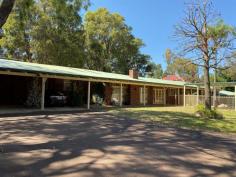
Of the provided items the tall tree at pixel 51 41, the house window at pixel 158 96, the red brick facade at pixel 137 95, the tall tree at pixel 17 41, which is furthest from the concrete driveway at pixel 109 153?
the tall tree at pixel 17 41

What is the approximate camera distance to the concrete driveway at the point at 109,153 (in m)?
5.78

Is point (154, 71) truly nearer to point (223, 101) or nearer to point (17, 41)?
point (223, 101)

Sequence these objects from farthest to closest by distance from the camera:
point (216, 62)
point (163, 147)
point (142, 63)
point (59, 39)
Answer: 1. point (142, 63)
2. point (59, 39)
3. point (216, 62)
4. point (163, 147)

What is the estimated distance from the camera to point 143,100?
3184 cm

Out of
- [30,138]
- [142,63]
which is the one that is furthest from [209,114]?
[142,63]

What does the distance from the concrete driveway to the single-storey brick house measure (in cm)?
716

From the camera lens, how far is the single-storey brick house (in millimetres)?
17750

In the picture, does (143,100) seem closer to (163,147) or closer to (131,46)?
Result: (131,46)

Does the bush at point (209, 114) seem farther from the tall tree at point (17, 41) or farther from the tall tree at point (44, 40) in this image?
the tall tree at point (17, 41)

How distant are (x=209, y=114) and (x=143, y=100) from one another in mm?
14554

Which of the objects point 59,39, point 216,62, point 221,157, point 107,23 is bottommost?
point 221,157

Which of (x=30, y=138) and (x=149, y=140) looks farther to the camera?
(x=149, y=140)

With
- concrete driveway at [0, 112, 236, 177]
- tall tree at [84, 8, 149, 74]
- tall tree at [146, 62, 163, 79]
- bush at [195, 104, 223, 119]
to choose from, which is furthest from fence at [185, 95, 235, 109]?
tall tree at [146, 62, 163, 79]

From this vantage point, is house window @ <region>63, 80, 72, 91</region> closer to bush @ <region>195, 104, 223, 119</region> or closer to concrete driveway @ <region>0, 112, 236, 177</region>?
bush @ <region>195, 104, 223, 119</region>
